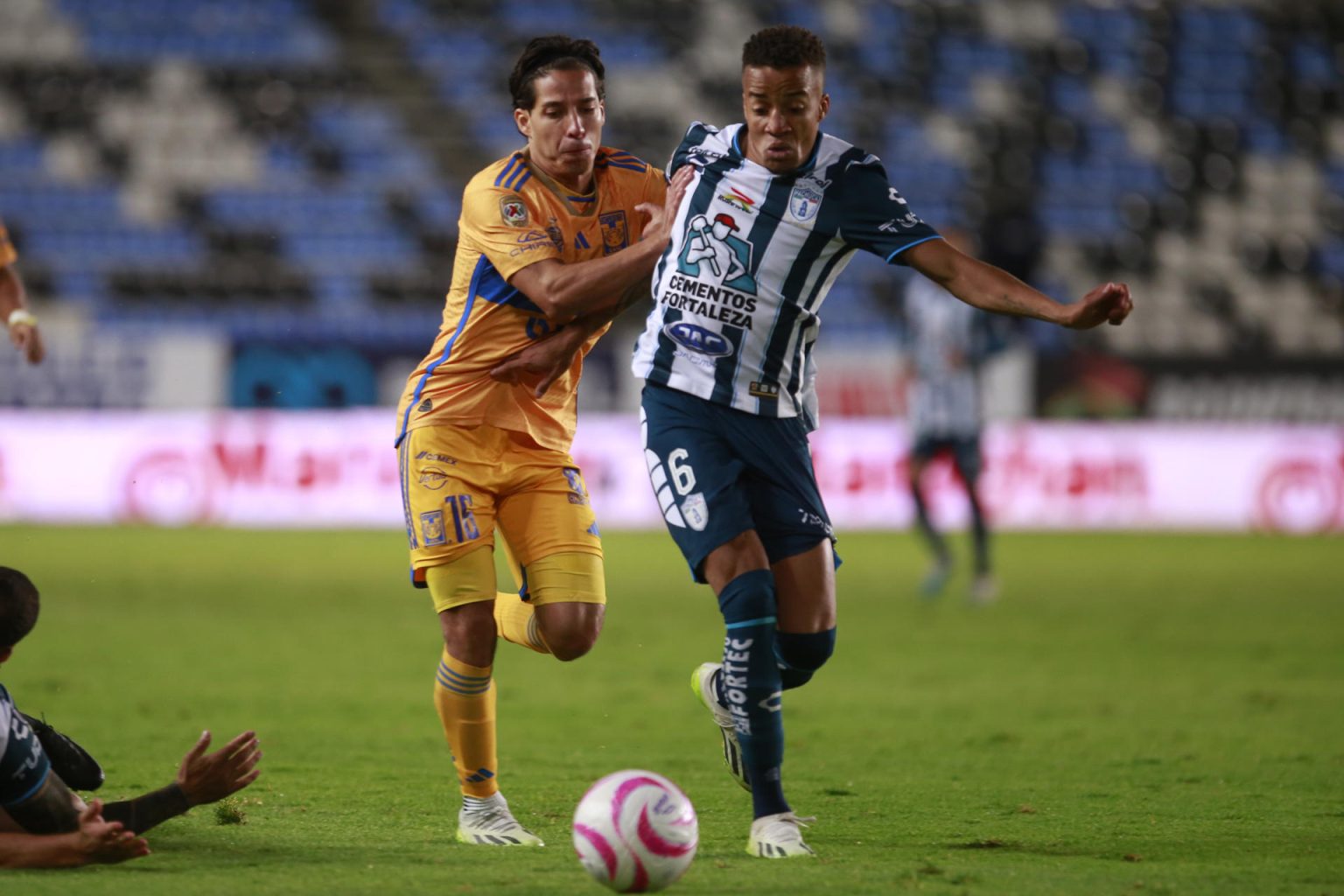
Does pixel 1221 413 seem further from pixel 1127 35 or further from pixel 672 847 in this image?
pixel 672 847

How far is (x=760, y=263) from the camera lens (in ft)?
16.0

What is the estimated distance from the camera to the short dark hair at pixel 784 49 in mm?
4676

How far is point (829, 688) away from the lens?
825 centimetres

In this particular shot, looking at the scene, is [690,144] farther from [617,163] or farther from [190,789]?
[190,789]

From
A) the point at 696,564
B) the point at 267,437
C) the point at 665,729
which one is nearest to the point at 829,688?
the point at 665,729

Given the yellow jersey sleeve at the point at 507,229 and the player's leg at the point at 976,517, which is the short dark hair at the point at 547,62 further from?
the player's leg at the point at 976,517

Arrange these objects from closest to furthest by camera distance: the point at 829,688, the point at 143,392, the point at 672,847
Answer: the point at 672,847
the point at 829,688
the point at 143,392

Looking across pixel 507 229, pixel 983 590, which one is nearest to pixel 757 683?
pixel 507 229

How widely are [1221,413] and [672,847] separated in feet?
52.4

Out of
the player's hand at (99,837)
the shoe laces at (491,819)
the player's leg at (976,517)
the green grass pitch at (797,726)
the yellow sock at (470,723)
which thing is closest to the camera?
the player's hand at (99,837)

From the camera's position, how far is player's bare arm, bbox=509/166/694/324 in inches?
182

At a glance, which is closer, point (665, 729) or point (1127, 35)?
point (665, 729)

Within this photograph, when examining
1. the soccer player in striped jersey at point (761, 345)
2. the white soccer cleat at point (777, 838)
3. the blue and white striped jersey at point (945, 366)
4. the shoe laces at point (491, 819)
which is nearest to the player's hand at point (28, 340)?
the soccer player in striped jersey at point (761, 345)

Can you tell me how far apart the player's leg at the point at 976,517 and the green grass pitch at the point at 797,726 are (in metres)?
0.23
